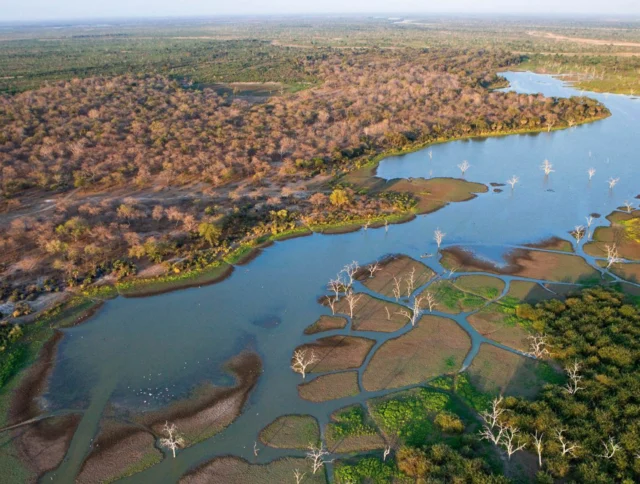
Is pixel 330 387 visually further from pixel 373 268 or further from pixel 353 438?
pixel 373 268

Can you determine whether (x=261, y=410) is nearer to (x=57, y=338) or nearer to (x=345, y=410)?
(x=345, y=410)

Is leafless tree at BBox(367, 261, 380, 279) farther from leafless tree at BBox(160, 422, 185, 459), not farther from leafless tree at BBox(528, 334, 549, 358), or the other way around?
leafless tree at BBox(160, 422, 185, 459)

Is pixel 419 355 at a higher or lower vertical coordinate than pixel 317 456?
lower

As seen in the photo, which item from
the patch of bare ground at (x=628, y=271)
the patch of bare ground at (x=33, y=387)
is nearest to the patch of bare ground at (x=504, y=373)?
the patch of bare ground at (x=628, y=271)

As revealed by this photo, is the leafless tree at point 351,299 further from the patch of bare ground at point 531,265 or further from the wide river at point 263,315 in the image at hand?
the patch of bare ground at point 531,265

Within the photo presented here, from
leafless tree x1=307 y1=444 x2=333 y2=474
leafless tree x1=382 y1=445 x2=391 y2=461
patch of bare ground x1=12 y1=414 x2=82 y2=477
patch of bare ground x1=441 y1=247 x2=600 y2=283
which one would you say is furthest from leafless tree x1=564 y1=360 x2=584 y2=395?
patch of bare ground x1=12 y1=414 x2=82 y2=477

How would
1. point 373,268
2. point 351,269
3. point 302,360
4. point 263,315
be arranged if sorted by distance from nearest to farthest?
point 302,360
point 263,315
point 373,268
point 351,269

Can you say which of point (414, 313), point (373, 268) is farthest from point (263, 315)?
point (414, 313)
